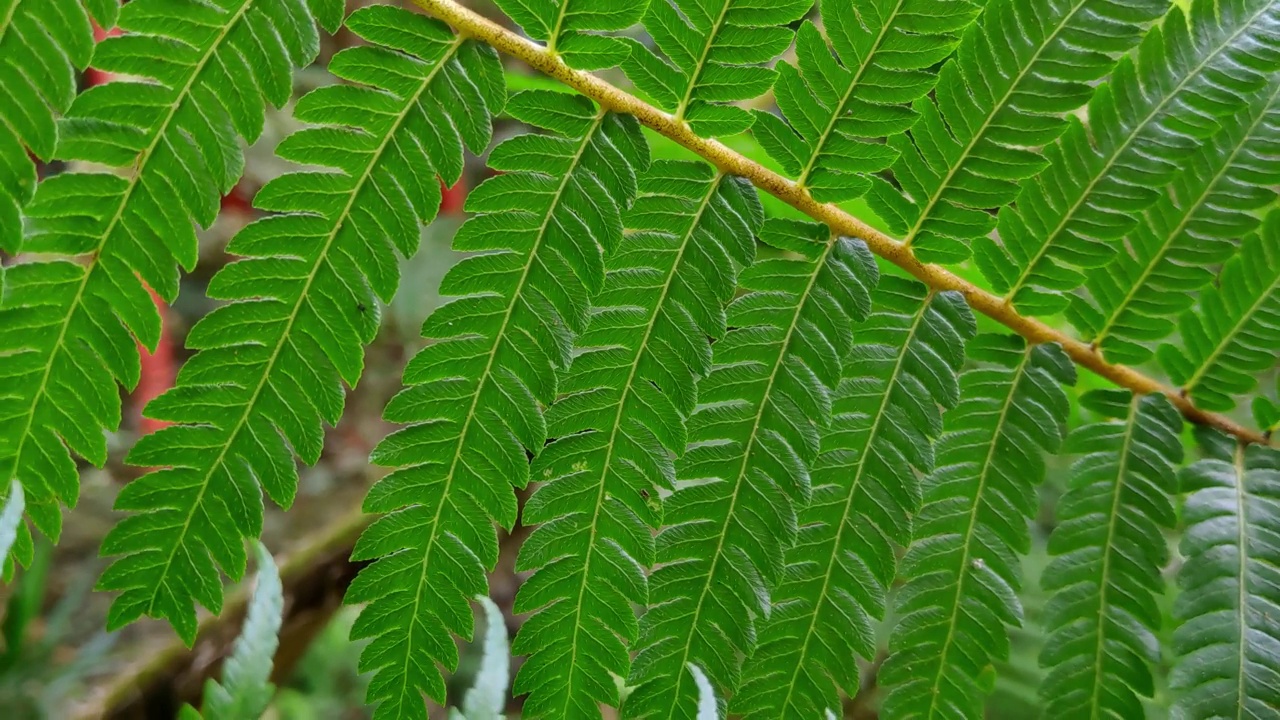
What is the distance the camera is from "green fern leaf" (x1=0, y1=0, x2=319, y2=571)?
0.85 meters

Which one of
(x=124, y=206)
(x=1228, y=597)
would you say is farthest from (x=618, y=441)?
(x=1228, y=597)

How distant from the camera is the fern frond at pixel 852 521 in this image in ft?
3.36

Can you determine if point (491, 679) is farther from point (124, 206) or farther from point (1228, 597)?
point (1228, 597)

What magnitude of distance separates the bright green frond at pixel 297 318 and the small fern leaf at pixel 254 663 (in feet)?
0.17

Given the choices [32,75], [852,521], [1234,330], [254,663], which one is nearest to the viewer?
[32,75]

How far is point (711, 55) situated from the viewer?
971 millimetres

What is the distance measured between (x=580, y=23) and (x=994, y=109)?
52cm

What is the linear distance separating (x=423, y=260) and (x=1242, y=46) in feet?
7.36

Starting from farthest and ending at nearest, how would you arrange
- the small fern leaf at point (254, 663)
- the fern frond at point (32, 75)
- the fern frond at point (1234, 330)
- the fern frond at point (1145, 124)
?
the fern frond at point (1234, 330) < the fern frond at point (1145, 124) < the small fern leaf at point (254, 663) < the fern frond at point (32, 75)

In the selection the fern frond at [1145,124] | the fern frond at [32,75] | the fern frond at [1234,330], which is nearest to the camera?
the fern frond at [32,75]

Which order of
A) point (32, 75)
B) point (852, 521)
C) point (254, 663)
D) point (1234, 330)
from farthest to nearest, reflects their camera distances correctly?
point (1234, 330)
point (852, 521)
point (254, 663)
point (32, 75)

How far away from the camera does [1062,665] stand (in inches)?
42.2

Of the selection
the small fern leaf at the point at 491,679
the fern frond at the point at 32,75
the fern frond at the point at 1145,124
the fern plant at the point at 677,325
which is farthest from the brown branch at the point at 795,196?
the small fern leaf at the point at 491,679

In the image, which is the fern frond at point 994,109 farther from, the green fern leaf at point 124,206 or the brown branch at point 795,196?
the green fern leaf at point 124,206
